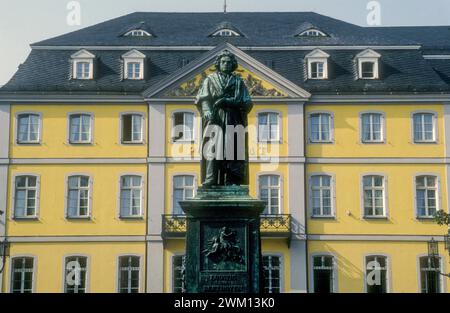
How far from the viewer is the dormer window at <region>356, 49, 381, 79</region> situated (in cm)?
3053

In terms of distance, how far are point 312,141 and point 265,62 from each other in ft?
12.3

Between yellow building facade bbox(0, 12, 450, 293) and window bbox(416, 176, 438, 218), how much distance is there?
45mm

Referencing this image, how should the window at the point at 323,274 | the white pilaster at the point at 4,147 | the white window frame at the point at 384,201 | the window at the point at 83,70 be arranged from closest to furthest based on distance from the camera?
1. the window at the point at 323,274
2. the white window frame at the point at 384,201
3. the white pilaster at the point at 4,147
4. the window at the point at 83,70

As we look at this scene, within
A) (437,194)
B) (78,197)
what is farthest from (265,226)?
(78,197)

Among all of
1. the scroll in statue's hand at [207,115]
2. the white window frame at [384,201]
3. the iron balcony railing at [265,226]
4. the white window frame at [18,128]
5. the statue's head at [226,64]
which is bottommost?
the iron balcony railing at [265,226]

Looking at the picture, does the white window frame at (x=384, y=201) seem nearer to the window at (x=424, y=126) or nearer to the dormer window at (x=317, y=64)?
the window at (x=424, y=126)

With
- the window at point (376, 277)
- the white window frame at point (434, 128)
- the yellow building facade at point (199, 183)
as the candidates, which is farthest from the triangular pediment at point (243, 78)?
the window at point (376, 277)

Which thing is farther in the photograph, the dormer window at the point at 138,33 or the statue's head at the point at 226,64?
the dormer window at the point at 138,33

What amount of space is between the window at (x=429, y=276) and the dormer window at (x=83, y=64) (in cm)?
1471

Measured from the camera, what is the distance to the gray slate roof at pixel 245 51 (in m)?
29.9

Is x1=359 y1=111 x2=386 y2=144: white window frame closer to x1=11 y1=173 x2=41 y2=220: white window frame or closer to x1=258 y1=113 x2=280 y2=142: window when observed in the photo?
x1=258 y1=113 x2=280 y2=142: window

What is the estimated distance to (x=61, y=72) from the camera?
30469 millimetres

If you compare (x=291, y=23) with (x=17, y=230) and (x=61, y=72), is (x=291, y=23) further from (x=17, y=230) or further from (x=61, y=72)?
(x=17, y=230)

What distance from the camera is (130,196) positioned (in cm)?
2919
